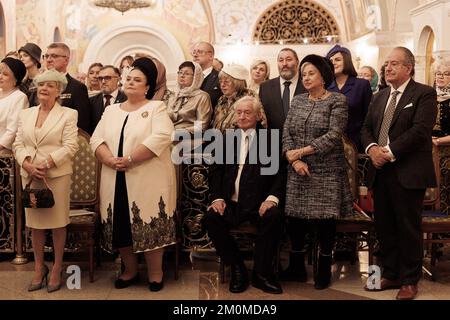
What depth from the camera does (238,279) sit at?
4.55m

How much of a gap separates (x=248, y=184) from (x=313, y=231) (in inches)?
27.4

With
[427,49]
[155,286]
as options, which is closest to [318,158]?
[155,286]

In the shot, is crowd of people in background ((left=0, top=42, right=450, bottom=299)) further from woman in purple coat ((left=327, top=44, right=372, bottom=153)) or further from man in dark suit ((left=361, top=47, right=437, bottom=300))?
woman in purple coat ((left=327, top=44, right=372, bottom=153))

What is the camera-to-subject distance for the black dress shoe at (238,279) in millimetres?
4523

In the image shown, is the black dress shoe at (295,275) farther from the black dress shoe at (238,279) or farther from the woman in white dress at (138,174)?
the woman in white dress at (138,174)

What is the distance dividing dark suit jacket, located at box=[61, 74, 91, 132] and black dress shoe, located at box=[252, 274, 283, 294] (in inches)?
89.2

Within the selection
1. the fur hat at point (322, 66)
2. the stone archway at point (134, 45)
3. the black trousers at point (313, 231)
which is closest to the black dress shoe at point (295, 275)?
the black trousers at point (313, 231)

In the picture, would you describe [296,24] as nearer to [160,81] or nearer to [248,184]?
[160,81]

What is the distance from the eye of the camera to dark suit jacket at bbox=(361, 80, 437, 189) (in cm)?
426

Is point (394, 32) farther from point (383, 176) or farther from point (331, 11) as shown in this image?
point (383, 176)

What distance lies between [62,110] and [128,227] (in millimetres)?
1001

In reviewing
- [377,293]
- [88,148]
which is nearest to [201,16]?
[88,148]

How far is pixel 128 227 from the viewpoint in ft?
14.7

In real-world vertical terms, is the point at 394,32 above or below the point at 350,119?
above
